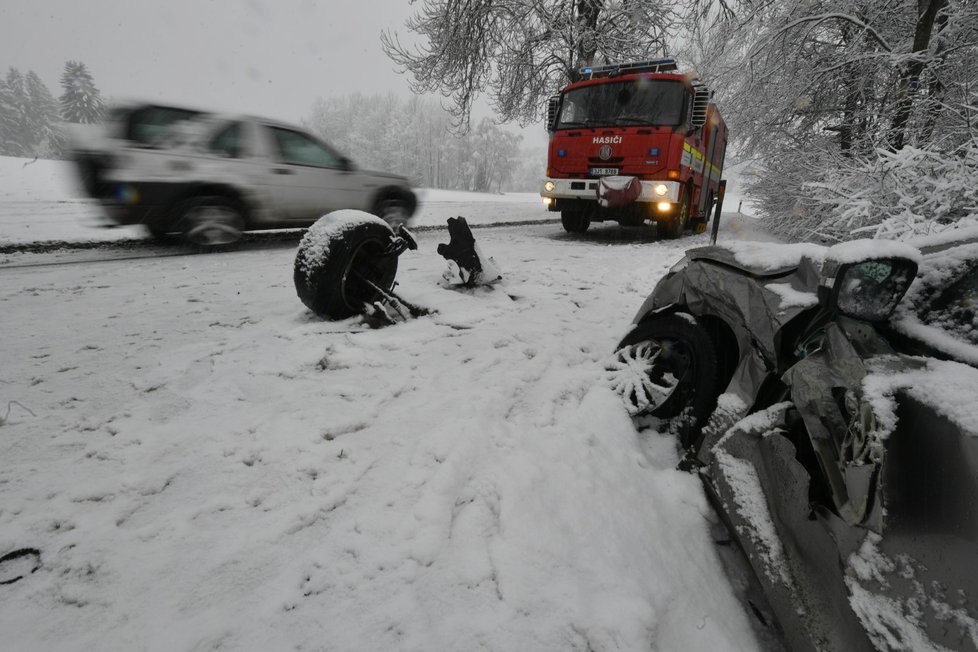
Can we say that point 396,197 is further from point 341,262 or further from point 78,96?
point 78,96

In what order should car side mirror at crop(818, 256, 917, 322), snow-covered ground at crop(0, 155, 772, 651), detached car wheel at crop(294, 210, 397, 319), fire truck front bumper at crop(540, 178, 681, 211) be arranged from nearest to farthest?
snow-covered ground at crop(0, 155, 772, 651) < car side mirror at crop(818, 256, 917, 322) < detached car wheel at crop(294, 210, 397, 319) < fire truck front bumper at crop(540, 178, 681, 211)

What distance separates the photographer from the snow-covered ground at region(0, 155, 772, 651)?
1.29 m

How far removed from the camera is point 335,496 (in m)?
1.69

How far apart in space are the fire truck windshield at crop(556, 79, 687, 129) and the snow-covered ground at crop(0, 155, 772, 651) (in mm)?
5555

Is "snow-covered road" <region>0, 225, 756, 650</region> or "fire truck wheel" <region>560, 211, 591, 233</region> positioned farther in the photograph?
"fire truck wheel" <region>560, 211, 591, 233</region>

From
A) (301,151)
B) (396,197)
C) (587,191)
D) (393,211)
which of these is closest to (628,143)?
(587,191)

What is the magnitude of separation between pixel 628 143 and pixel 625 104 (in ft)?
2.44

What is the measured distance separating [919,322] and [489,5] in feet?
46.6

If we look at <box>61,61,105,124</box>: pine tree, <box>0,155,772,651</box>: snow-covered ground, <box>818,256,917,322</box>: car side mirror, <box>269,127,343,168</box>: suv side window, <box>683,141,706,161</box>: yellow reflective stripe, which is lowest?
<box>0,155,772,651</box>: snow-covered ground

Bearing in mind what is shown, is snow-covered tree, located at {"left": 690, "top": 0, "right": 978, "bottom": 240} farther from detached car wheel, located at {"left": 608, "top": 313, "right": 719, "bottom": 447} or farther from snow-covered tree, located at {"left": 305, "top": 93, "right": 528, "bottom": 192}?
snow-covered tree, located at {"left": 305, "top": 93, "right": 528, "bottom": 192}

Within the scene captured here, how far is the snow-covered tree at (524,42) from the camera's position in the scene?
1320 centimetres

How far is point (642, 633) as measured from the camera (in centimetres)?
132

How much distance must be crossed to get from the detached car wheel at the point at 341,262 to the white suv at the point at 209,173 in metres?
3.08

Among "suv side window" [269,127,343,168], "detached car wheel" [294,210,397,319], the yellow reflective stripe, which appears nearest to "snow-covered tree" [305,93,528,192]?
the yellow reflective stripe
